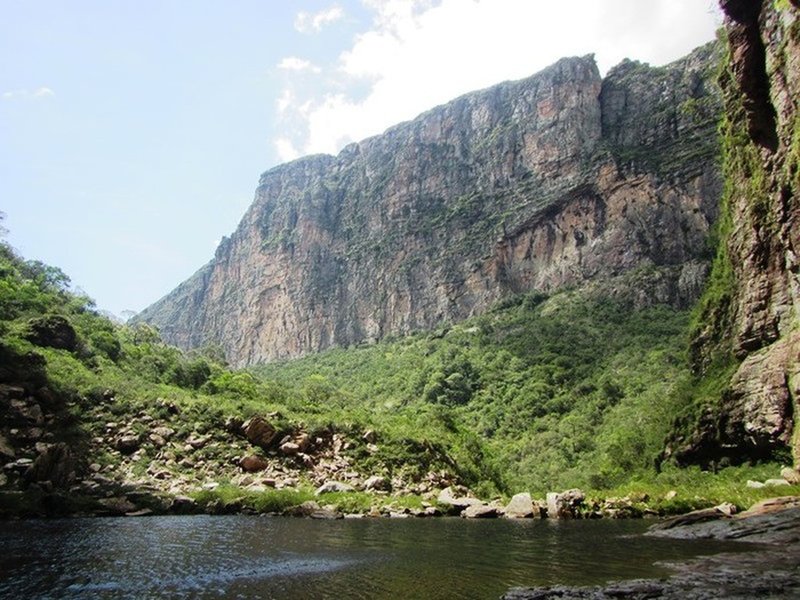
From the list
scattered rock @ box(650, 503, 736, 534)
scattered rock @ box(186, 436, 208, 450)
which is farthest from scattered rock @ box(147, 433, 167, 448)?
scattered rock @ box(650, 503, 736, 534)

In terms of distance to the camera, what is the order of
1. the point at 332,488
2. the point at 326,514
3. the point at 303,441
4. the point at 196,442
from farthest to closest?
the point at 303,441, the point at 196,442, the point at 332,488, the point at 326,514

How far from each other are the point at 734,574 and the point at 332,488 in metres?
27.8

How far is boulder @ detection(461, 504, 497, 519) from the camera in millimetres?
37369

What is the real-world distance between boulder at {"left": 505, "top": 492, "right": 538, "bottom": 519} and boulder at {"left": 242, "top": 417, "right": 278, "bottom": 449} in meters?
18.0

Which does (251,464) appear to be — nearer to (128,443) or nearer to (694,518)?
(128,443)

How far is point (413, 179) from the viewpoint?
17725 cm

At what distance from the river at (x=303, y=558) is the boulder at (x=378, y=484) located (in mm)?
11115

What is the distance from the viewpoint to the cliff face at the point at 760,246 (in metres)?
39.7

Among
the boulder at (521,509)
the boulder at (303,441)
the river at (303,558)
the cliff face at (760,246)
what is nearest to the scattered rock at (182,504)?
the river at (303,558)

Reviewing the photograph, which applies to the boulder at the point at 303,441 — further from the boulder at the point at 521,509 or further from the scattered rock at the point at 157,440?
the boulder at the point at 521,509

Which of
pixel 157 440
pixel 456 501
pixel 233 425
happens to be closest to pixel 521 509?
pixel 456 501

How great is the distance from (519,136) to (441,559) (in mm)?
149309

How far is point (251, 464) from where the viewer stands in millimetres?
40438

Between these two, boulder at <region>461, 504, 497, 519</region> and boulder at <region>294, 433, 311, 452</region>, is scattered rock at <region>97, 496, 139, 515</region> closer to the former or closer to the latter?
boulder at <region>294, 433, 311, 452</region>
